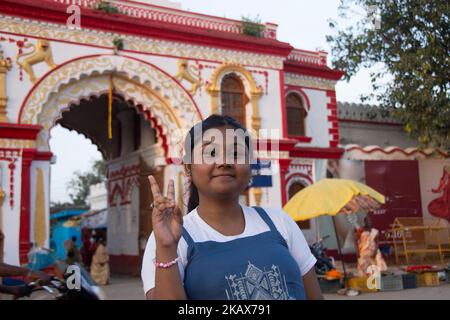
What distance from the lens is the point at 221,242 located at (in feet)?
5.65

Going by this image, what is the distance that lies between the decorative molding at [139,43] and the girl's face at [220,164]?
10.3 metres

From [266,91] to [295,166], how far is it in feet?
9.32

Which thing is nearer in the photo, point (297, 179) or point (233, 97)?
point (233, 97)

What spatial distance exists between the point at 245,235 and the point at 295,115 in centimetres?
1433

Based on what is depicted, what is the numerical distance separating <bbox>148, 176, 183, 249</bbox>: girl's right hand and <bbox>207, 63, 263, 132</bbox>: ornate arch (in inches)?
453

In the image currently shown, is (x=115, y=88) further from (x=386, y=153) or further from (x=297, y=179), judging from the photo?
(x=386, y=153)

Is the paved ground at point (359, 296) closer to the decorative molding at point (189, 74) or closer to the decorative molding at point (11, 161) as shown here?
the decorative molding at point (11, 161)

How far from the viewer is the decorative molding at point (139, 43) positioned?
10.8 metres

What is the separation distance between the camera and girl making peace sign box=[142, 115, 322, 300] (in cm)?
157

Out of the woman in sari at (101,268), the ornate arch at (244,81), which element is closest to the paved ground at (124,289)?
the woman in sari at (101,268)

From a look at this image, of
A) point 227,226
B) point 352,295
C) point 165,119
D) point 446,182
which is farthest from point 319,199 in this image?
point 446,182

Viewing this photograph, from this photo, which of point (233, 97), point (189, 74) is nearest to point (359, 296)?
point (233, 97)

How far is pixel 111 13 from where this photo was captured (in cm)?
1173

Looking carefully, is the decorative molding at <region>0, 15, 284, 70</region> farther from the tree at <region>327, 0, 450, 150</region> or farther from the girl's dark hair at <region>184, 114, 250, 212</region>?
the girl's dark hair at <region>184, 114, 250, 212</region>
